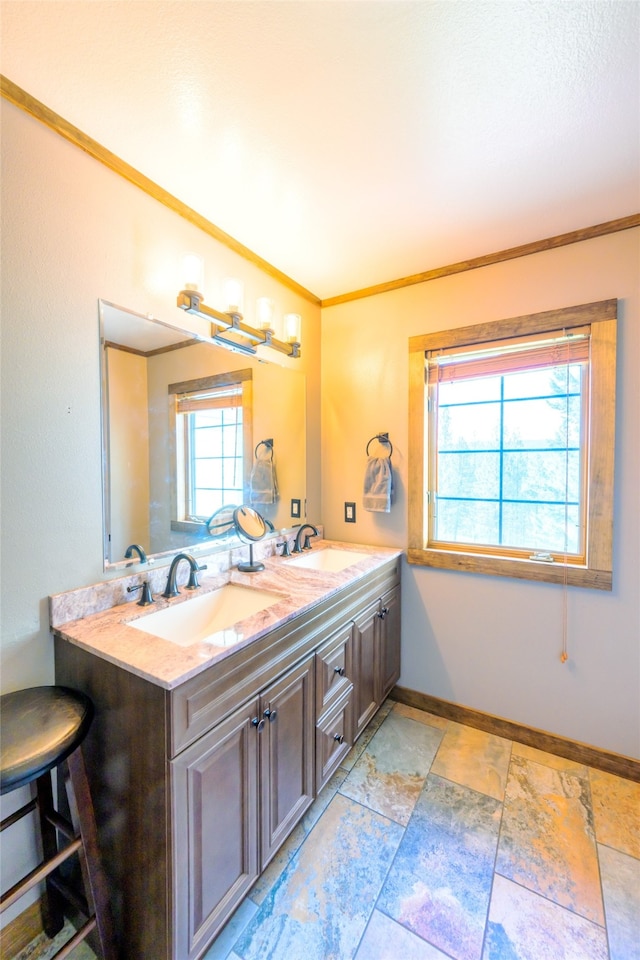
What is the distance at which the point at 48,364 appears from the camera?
3.84 ft

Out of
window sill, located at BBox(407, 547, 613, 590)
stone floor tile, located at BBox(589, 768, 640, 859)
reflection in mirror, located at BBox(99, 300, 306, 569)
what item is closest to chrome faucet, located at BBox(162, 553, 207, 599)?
reflection in mirror, located at BBox(99, 300, 306, 569)

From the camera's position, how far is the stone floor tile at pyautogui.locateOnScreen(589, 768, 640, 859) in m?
1.41

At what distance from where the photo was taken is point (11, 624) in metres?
1.09

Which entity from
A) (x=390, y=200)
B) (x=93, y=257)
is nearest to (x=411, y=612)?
(x=390, y=200)

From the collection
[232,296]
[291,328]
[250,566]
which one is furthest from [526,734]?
[232,296]

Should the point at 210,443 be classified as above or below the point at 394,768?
above

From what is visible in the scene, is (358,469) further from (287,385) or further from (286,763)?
(286,763)

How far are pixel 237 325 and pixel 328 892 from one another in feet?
6.91

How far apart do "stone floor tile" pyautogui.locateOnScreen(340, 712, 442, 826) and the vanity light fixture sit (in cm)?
205

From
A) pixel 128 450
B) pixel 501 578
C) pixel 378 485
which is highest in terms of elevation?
pixel 128 450

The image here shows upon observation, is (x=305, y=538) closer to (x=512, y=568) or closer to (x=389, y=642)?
(x=389, y=642)

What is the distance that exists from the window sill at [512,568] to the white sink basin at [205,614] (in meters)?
1.03

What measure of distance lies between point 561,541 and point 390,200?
176 centimetres

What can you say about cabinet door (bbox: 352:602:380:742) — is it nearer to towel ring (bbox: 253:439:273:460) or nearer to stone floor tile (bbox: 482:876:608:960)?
stone floor tile (bbox: 482:876:608:960)
